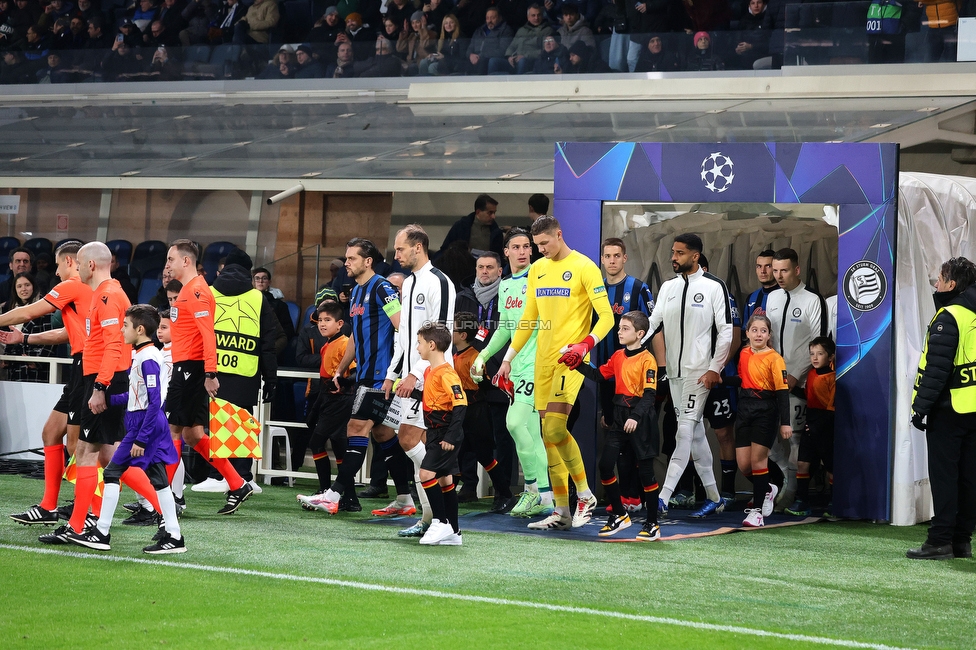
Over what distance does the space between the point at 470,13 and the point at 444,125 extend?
3.74 meters

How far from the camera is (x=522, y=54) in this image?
1473 centimetres

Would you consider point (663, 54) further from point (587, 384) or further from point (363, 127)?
point (587, 384)

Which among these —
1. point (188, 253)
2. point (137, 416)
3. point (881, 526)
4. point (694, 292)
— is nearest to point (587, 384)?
point (694, 292)

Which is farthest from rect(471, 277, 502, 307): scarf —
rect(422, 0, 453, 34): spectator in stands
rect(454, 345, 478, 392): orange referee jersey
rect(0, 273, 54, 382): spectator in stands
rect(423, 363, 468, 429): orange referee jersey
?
rect(422, 0, 453, 34): spectator in stands

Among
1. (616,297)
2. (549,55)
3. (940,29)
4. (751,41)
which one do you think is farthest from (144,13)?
(616,297)

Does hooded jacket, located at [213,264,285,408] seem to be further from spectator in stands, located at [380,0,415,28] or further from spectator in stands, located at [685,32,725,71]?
spectator in stands, located at [380,0,415,28]

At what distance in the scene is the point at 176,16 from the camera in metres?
18.1

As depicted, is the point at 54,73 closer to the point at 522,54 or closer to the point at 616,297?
the point at 522,54

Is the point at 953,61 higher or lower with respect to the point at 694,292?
higher

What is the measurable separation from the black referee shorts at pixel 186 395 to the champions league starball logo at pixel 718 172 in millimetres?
3771

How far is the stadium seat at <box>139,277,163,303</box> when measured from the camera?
46.8ft

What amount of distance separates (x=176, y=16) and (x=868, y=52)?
34.6ft

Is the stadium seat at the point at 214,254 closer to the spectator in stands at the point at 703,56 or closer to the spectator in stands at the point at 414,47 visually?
the spectator in stands at the point at 414,47

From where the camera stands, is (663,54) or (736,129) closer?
(736,129)
